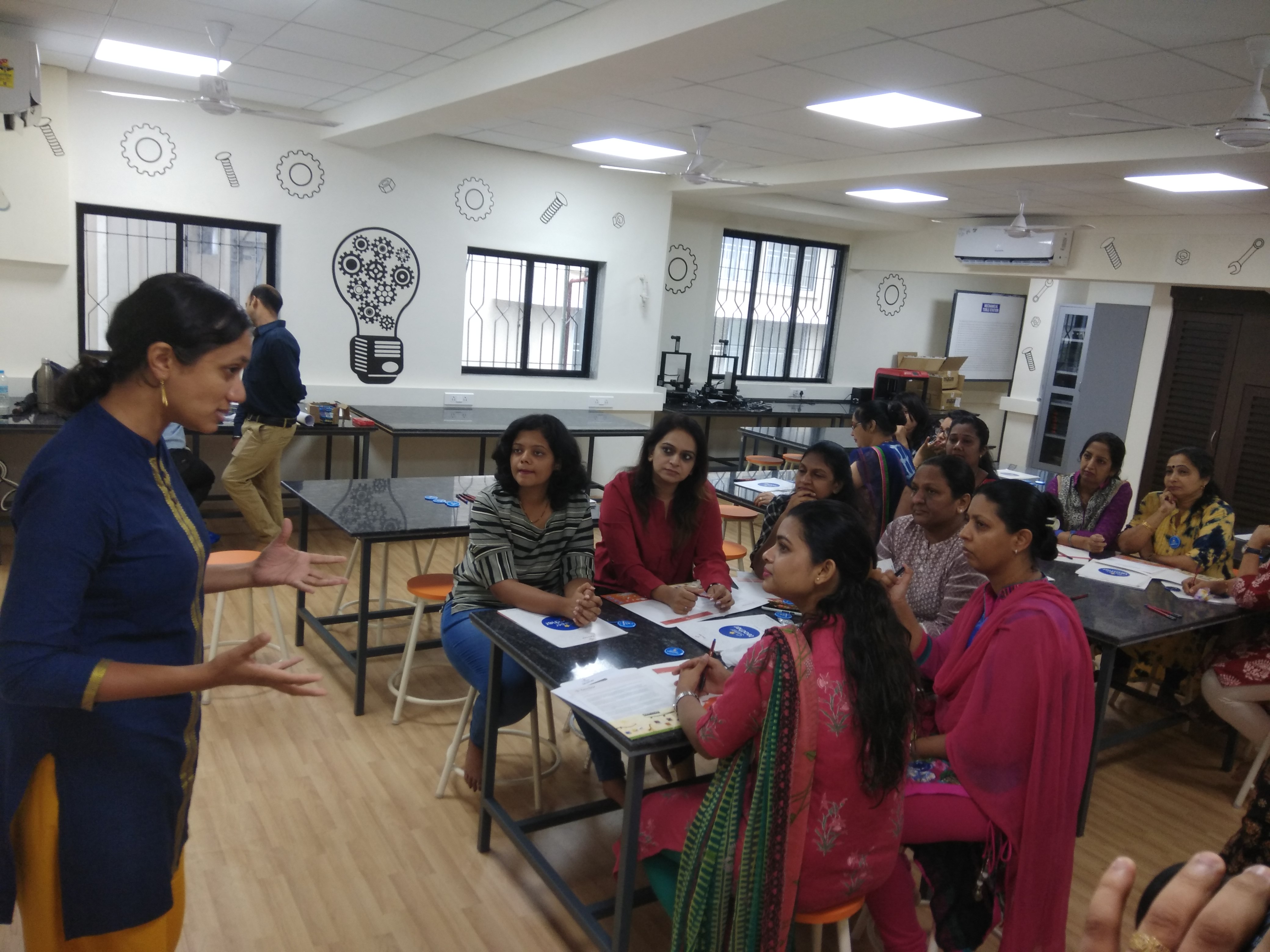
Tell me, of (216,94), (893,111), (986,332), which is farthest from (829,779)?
(986,332)

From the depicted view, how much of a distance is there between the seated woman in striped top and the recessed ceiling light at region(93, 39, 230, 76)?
10.6 ft

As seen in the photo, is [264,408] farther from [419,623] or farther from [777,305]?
[777,305]

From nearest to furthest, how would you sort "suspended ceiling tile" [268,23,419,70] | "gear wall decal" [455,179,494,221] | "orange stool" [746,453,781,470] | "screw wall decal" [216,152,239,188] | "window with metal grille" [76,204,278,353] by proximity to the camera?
"suspended ceiling tile" [268,23,419,70], "window with metal grille" [76,204,278,353], "screw wall decal" [216,152,239,188], "gear wall decal" [455,179,494,221], "orange stool" [746,453,781,470]

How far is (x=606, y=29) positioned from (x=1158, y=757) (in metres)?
3.69

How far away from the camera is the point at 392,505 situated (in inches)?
150

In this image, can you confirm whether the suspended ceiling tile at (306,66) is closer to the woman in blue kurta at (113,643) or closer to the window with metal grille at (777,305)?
the woman in blue kurta at (113,643)

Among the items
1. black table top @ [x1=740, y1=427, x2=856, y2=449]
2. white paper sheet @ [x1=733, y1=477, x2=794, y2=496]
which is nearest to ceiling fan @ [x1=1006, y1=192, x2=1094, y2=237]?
black table top @ [x1=740, y1=427, x2=856, y2=449]

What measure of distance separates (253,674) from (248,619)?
320 cm

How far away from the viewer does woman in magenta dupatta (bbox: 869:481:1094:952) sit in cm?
205

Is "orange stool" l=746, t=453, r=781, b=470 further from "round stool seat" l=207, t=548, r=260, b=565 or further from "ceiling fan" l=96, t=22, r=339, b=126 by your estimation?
"round stool seat" l=207, t=548, r=260, b=565

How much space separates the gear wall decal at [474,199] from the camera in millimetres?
6738

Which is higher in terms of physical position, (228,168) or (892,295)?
(228,168)

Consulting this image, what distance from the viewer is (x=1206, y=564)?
396 centimetres

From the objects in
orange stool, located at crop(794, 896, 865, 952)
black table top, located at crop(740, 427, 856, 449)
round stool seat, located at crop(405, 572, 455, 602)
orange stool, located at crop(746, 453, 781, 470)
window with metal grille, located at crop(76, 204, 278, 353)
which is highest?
window with metal grille, located at crop(76, 204, 278, 353)
